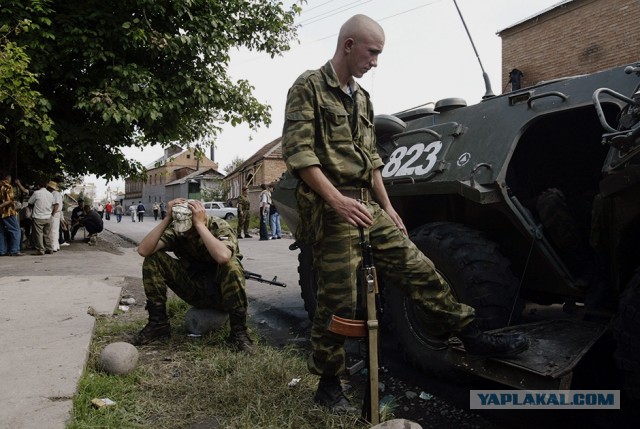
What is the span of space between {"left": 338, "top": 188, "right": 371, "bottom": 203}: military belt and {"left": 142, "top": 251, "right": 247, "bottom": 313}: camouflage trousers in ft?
4.48

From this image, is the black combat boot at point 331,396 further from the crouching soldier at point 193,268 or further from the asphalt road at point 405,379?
the crouching soldier at point 193,268

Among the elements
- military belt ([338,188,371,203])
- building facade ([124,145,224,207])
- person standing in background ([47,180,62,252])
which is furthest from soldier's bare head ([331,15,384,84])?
building facade ([124,145,224,207])

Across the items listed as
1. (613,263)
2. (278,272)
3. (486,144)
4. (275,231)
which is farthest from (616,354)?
(275,231)

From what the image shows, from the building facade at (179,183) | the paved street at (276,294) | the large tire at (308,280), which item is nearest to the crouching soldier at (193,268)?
the large tire at (308,280)

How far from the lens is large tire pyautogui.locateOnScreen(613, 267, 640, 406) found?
2.12 meters

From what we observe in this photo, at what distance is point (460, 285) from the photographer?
3051 mm

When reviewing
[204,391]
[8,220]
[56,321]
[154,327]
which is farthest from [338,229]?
[8,220]

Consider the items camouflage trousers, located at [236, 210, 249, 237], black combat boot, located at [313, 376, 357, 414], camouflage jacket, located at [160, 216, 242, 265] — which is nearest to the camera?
black combat boot, located at [313, 376, 357, 414]

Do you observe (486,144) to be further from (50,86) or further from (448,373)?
(50,86)

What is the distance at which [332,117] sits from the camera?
2.51 meters

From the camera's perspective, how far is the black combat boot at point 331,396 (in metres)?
2.57

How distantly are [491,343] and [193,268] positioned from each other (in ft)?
7.23

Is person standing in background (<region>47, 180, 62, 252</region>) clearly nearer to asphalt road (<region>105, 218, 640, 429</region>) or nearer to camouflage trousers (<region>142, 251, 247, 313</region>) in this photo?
asphalt road (<region>105, 218, 640, 429</region>)

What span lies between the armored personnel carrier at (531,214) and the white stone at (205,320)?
4.03 ft
